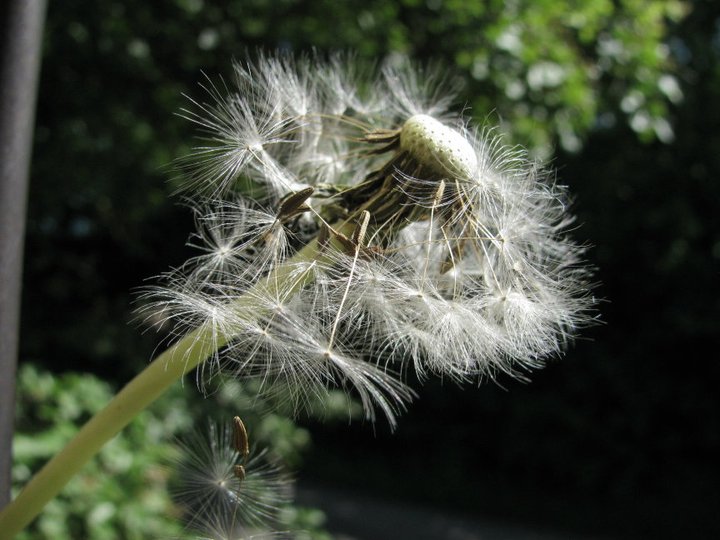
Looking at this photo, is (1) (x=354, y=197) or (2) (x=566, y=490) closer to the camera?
(1) (x=354, y=197)

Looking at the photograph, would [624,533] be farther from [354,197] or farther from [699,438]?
[354,197]

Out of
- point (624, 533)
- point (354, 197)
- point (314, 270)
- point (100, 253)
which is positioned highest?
point (100, 253)

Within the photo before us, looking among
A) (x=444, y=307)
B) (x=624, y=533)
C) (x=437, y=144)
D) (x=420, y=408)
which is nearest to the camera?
(x=437, y=144)

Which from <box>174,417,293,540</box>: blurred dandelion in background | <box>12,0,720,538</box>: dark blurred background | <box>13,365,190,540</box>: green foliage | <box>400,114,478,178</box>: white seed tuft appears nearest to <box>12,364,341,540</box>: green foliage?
<box>13,365,190,540</box>: green foliage

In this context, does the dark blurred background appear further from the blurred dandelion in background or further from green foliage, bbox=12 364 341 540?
the blurred dandelion in background

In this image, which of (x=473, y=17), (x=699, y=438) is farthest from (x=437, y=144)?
(x=699, y=438)

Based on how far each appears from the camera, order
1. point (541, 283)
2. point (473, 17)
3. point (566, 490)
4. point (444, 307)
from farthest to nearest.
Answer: point (566, 490), point (473, 17), point (541, 283), point (444, 307)
